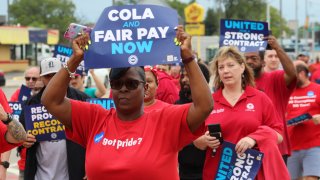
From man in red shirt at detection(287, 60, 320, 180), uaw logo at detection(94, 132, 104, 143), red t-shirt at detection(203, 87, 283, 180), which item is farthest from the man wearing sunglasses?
man in red shirt at detection(287, 60, 320, 180)

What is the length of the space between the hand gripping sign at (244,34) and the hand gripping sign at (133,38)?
10.9 ft

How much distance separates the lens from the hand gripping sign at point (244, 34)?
7.15 metres

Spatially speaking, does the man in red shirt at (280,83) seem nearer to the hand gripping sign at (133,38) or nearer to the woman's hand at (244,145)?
the woman's hand at (244,145)

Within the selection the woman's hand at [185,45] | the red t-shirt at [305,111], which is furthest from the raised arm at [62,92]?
the red t-shirt at [305,111]

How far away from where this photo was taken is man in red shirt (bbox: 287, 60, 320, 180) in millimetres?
7895

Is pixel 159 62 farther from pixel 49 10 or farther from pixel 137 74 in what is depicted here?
pixel 49 10

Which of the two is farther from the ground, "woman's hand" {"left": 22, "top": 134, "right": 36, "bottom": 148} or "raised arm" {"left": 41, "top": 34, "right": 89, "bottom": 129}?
"raised arm" {"left": 41, "top": 34, "right": 89, "bottom": 129}

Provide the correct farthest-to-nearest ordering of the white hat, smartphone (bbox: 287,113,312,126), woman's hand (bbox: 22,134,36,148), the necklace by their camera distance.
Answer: smartphone (bbox: 287,113,312,126) → the white hat → woman's hand (bbox: 22,134,36,148) → the necklace

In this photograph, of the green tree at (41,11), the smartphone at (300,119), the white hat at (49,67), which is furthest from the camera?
the green tree at (41,11)

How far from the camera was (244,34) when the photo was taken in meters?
7.46

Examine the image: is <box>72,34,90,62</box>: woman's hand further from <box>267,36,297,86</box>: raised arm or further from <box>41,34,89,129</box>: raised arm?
<box>267,36,297,86</box>: raised arm

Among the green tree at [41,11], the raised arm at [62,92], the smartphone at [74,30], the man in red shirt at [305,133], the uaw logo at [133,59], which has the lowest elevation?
the man in red shirt at [305,133]

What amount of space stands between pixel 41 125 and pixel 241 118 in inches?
71.9

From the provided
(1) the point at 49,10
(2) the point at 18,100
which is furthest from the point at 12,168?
(1) the point at 49,10
